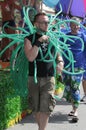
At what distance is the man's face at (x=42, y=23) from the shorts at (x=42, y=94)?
62 centimetres

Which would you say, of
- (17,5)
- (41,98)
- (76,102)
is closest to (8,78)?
(41,98)

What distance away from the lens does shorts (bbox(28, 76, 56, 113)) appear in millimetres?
5379

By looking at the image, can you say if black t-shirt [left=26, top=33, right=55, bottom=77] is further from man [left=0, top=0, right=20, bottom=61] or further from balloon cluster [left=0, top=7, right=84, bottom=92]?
man [left=0, top=0, right=20, bottom=61]

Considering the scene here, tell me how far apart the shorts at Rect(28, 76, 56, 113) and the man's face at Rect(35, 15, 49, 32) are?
623 millimetres

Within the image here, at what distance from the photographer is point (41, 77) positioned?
5.35m

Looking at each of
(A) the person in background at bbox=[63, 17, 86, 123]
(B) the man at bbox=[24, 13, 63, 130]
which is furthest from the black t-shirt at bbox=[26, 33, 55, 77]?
(A) the person in background at bbox=[63, 17, 86, 123]

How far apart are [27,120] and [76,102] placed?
0.86 m

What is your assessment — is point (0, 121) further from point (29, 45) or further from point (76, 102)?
point (76, 102)

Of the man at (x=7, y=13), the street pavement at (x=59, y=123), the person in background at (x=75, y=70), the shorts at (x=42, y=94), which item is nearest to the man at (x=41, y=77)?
the shorts at (x=42, y=94)

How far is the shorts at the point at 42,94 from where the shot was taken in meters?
5.38

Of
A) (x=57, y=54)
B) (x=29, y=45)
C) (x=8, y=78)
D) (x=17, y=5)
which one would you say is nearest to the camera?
(x=29, y=45)

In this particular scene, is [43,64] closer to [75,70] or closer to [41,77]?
[41,77]

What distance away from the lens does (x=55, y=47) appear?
209 inches

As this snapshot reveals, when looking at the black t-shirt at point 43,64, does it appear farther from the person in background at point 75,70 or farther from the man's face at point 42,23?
the person in background at point 75,70
